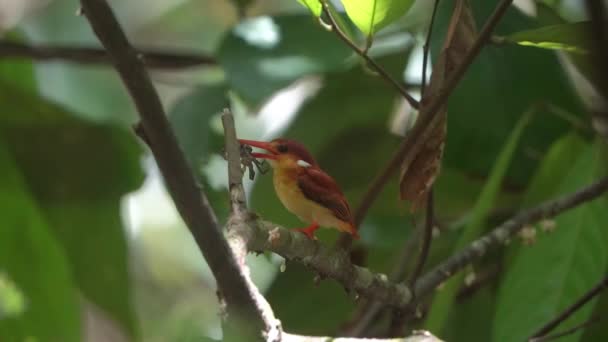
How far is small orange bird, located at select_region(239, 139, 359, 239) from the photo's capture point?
0.74 meters

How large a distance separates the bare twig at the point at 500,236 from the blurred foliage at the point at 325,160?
1.9 inches

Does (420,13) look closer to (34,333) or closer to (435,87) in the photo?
(435,87)

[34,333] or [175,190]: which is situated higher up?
[34,333]

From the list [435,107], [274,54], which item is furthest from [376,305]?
[274,54]

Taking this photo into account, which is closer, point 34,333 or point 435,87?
point 435,87

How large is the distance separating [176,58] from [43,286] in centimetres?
44

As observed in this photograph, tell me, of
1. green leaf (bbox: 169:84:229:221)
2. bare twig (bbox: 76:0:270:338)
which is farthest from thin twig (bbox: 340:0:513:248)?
green leaf (bbox: 169:84:229:221)

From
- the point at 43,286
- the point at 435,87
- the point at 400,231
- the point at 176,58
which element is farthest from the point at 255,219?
the point at 176,58

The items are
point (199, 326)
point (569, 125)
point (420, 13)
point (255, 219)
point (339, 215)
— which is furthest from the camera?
point (420, 13)

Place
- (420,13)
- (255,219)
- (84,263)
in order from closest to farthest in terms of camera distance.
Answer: (255,219) < (420,13) < (84,263)

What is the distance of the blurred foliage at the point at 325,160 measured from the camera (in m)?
1.03

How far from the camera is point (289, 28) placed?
4.31 feet

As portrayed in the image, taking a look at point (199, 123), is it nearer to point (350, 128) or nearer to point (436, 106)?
point (350, 128)

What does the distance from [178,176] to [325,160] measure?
87 centimetres
